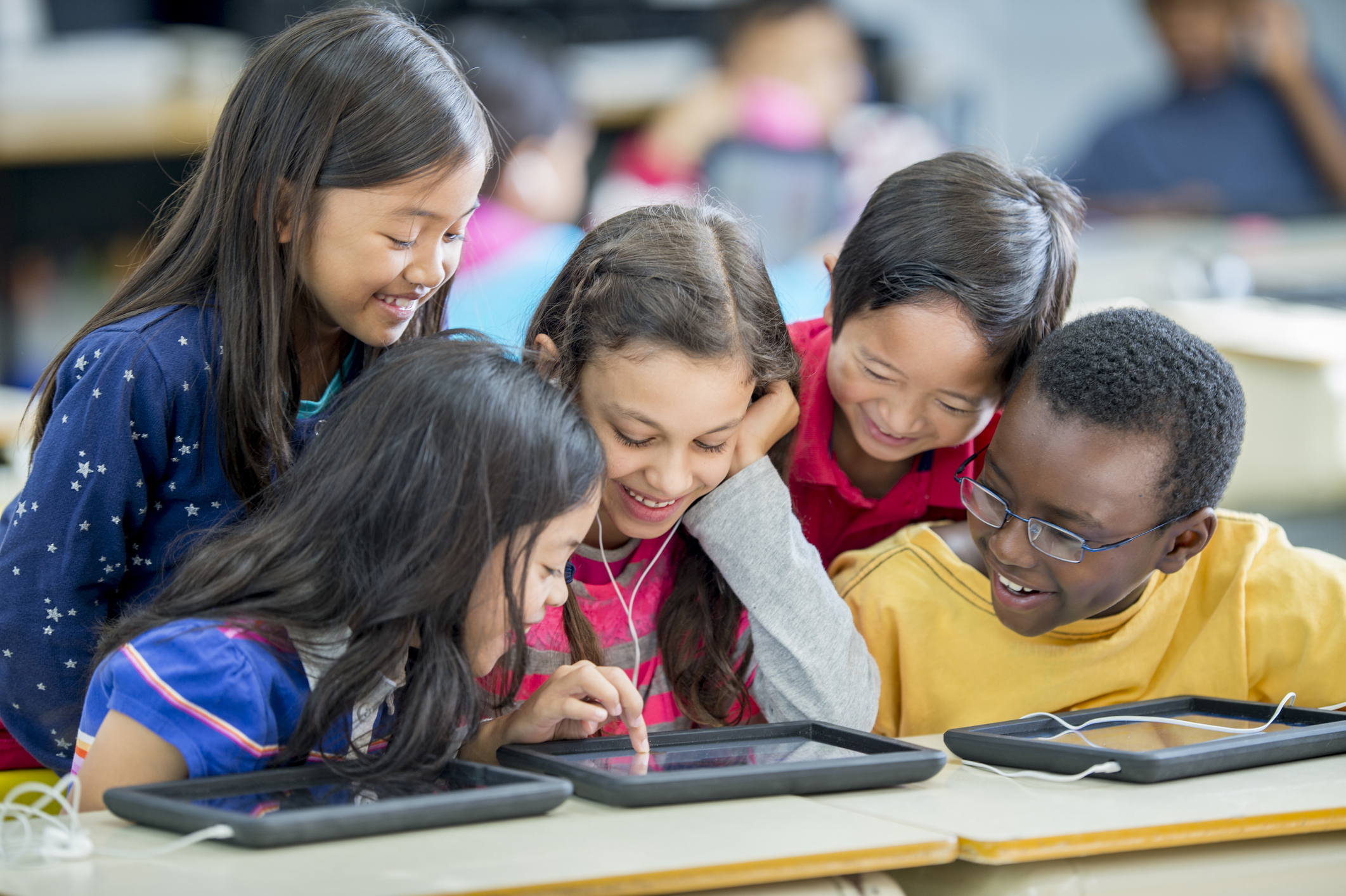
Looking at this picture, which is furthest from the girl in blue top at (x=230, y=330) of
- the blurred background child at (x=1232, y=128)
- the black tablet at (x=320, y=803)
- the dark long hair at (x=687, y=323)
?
the blurred background child at (x=1232, y=128)

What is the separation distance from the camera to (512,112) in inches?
104

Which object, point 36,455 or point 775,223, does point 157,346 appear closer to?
point 36,455

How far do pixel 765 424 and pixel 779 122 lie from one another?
248cm

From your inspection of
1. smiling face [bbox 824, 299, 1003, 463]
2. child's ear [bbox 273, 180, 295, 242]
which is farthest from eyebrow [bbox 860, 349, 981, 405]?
child's ear [bbox 273, 180, 295, 242]

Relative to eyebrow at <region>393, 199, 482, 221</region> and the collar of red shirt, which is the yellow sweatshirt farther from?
eyebrow at <region>393, 199, 482, 221</region>

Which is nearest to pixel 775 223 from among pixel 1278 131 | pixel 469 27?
pixel 469 27

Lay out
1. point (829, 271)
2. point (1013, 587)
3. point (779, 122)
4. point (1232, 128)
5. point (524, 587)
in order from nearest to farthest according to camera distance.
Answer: point (524, 587)
point (1013, 587)
point (829, 271)
point (779, 122)
point (1232, 128)

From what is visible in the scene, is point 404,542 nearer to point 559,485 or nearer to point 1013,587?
point 559,485

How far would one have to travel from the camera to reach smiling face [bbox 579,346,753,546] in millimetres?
1144

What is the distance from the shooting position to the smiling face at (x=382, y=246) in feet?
3.80

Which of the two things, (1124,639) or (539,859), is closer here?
(539,859)

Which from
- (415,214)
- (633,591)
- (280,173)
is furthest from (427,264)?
(633,591)

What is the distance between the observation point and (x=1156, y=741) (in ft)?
3.27

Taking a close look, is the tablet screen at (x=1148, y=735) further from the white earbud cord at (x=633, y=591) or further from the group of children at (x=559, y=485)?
the white earbud cord at (x=633, y=591)
